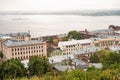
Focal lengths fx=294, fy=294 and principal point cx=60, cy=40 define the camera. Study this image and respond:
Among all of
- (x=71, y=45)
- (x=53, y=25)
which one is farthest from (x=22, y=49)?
(x=53, y=25)

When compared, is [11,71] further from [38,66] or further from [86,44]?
[86,44]

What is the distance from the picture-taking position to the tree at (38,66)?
15.3m

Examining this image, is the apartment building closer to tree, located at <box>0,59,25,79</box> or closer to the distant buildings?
the distant buildings

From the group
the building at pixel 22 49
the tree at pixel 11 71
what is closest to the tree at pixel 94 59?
the building at pixel 22 49

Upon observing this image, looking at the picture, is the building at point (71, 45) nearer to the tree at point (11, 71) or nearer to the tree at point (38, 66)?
the tree at point (38, 66)

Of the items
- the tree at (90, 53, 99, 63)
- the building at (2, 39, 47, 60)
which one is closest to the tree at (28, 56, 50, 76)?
the tree at (90, 53, 99, 63)

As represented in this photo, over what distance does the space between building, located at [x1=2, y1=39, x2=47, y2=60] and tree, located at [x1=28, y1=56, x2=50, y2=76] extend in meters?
5.92

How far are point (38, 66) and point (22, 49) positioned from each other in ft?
21.7

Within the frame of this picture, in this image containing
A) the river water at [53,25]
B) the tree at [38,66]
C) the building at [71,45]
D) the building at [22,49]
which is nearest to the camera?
the tree at [38,66]

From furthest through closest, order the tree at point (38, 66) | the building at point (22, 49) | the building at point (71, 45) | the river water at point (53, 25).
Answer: the river water at point (53, 25) → the building at point (71, 45) → the building at point (22, 49) → the tree at point (38, 66)

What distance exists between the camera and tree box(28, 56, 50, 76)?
15.3 metres

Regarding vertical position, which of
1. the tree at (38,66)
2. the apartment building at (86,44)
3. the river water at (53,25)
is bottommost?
the river water at (53,25)

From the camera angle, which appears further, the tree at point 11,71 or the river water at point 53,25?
the river water at point 53,25

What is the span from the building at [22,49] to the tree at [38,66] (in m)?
5.92
